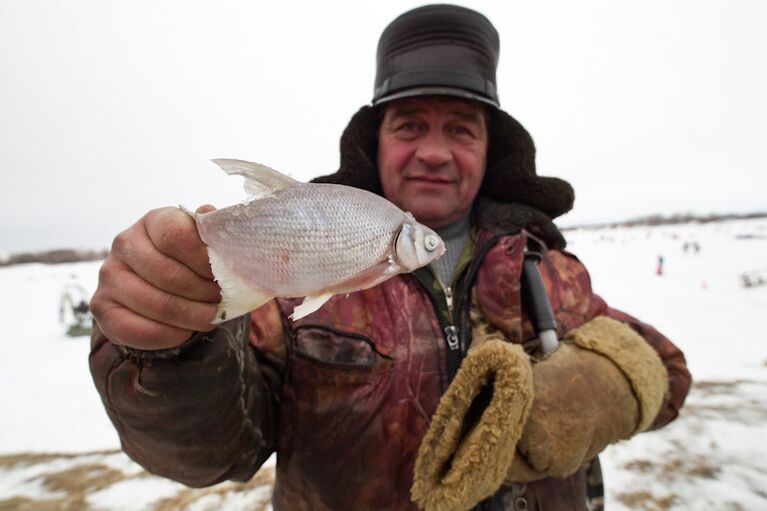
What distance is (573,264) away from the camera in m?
2.48

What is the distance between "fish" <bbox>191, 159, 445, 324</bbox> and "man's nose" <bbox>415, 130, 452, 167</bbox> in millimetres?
1055

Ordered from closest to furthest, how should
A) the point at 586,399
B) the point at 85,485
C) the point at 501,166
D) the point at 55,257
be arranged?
the point at 586,399, the point at 501,166, the point at 85,485, the point at 55,257

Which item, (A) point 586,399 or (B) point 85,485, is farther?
(B) point 85,485

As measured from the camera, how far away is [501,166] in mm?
2717

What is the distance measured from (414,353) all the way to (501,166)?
4.85ft

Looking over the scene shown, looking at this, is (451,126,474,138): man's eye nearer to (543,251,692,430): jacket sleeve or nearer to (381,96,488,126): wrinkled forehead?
(381,96,488,126): wrinkled forehead

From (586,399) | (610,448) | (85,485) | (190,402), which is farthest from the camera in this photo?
(610,448)

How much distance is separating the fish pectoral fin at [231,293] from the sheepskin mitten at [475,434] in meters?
0.83

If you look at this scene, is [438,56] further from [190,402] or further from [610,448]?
[610,448]

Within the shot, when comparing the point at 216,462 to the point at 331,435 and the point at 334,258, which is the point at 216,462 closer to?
the point at 331,435

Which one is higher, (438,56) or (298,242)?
(438,56)

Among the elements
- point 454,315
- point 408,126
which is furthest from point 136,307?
point 408,126

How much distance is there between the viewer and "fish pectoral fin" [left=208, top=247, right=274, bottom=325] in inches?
42.8

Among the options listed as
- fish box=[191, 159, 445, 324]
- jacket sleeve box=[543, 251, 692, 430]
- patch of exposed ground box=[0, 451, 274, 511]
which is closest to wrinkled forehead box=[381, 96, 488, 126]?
jacket sleeve box=[543, 251, 692, 430]
